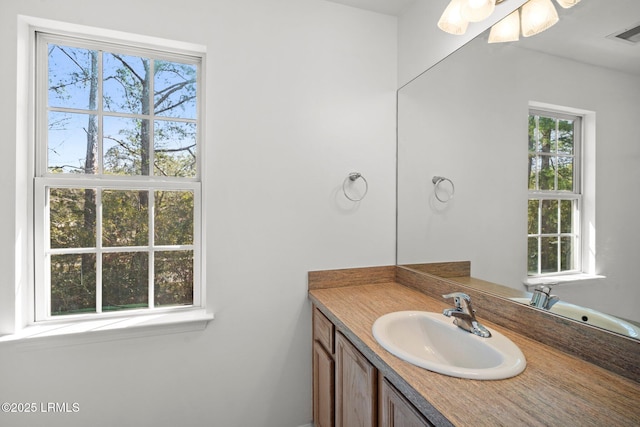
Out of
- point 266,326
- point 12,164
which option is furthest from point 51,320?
point 266,326

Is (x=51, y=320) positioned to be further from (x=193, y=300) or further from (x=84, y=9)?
(x=84, y=9)

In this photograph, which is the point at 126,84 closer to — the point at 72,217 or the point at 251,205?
the point at 72,217

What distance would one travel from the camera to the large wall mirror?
883 mm

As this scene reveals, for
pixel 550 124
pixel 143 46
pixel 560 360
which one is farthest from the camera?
pixel 143 46

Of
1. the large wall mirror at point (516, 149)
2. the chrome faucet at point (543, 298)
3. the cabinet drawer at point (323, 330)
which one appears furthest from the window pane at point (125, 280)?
the chrome faucet at point (543, 298)

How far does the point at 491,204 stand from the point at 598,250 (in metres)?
0.42

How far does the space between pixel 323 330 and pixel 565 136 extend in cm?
129

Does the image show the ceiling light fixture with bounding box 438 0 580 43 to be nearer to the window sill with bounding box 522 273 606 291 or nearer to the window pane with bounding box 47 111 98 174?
the window sill with bounding box 522 273 606 291

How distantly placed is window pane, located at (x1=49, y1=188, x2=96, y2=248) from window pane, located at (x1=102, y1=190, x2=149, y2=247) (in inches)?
2.2

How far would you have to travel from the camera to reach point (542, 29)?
42.5 inches

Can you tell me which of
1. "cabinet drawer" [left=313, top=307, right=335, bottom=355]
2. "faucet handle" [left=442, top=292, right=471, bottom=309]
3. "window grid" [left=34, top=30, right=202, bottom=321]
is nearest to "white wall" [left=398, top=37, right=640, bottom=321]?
"faucet handle" [left=442, top=292, right=471, bottom=309]

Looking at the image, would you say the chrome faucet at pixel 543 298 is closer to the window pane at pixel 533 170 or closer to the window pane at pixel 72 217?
the window pane at pixel 533 170

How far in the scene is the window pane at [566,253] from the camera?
1.01 metres

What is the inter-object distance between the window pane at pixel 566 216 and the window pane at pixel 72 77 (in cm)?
212
